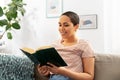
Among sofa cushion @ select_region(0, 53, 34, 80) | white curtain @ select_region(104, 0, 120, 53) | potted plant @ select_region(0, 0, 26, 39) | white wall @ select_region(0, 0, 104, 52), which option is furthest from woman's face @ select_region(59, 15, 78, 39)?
potted plant @ select_region(0, 0, 26, 39)

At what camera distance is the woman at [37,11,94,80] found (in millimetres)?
1655

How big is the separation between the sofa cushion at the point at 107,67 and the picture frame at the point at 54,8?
4.44 feet

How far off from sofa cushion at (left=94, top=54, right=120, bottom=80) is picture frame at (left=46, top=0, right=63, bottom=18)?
→ 1.35 m

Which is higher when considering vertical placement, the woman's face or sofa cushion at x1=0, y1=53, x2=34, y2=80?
the woman's face

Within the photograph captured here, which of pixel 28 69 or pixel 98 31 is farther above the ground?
pixel 98 31

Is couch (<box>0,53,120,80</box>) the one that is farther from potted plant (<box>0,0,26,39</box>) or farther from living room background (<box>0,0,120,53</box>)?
potted plant (<box>0,0,26,39</box>)

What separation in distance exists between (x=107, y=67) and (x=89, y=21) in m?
1.11

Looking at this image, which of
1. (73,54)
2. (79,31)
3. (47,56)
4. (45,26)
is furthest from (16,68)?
(45,26)

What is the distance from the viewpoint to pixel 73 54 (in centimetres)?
175

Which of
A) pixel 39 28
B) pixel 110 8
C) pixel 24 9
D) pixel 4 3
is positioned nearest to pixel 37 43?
pixel 39 28

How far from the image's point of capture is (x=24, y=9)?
10.8ft

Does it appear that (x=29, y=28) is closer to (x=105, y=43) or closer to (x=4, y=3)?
(x=4, y=3)

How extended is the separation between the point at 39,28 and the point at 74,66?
1.62 m

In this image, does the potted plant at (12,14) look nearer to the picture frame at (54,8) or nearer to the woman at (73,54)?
the picture frame at (54,8)
